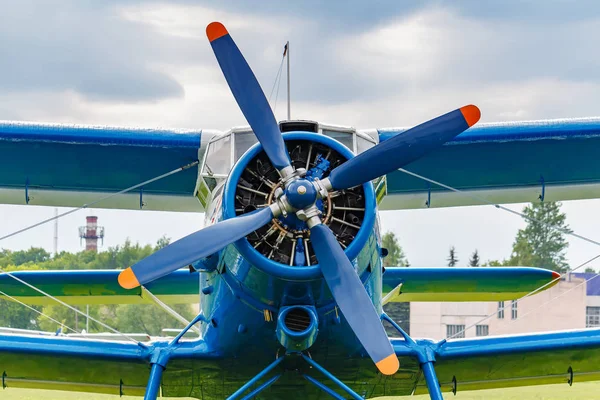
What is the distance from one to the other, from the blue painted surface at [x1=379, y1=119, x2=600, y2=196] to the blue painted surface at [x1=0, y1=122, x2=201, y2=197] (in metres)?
2.41

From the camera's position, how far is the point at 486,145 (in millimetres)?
10906

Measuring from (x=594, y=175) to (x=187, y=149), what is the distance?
17.7ft

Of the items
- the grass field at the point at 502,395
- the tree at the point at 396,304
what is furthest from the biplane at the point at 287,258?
the tree at the point at 396,304

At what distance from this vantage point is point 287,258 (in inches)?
274

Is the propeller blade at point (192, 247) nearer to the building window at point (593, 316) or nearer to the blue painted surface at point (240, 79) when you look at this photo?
the blue painted surface at point (240, 79)

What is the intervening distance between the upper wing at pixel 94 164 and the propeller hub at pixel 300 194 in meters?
3.22

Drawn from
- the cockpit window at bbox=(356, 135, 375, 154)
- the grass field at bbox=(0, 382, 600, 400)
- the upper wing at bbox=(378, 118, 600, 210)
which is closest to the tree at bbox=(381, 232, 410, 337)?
the grass field at bbox=(0, 382, 600, 400)

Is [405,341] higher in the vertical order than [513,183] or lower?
lower

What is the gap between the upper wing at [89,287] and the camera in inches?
431

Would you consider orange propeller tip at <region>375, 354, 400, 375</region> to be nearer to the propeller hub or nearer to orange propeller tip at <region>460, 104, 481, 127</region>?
the propeller hub

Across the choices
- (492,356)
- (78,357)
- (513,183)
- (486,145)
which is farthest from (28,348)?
(513,183)

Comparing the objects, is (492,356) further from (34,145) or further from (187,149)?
(34,145)

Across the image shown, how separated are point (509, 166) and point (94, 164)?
5.08 meters

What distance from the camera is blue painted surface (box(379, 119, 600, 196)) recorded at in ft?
34.4
